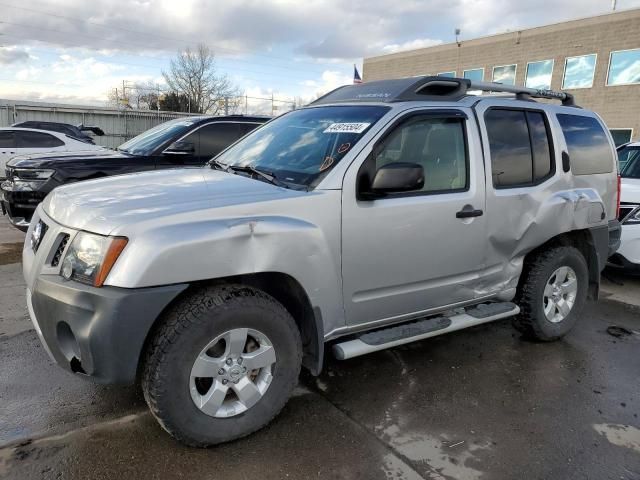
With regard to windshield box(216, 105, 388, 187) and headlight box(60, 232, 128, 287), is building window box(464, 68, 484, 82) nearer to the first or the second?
windshield box(216, 105, 388, 187)

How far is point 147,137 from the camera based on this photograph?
732cm

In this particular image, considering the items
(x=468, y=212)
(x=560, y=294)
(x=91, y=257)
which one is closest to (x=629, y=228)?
(x=560, y=294)

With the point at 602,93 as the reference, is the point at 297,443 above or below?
below

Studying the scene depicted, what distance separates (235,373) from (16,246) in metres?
5.82

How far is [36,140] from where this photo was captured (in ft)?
40.1

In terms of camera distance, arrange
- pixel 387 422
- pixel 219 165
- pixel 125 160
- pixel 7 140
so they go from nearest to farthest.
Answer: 1. pixel 387 422
2. pixel 219 165
3. pixel 125 160
4. pixel 7 140

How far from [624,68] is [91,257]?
25.0 meters

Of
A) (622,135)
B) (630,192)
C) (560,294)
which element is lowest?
(560,294)

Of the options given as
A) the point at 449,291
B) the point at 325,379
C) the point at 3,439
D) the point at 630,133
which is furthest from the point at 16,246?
the point at 630,133

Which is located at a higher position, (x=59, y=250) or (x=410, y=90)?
(x=410, y=90)

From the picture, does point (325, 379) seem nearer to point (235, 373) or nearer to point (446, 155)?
point (235, 373)

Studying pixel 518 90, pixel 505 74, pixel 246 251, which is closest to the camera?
pixel 246 251

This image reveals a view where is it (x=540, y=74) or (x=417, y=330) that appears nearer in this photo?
(x=417, y=330)

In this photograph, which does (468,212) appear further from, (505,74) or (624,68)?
(505,74)
